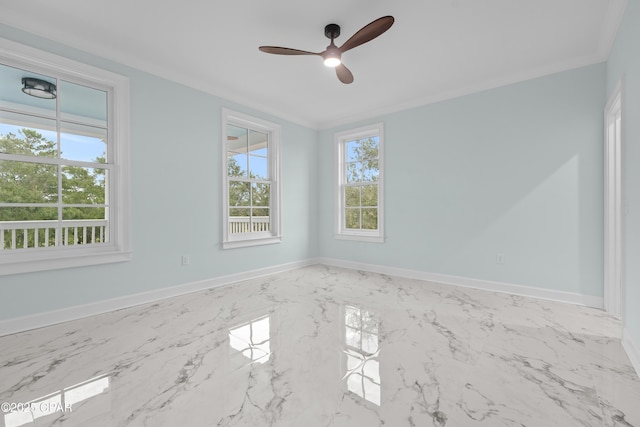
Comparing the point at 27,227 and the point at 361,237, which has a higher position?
the point at 27,227

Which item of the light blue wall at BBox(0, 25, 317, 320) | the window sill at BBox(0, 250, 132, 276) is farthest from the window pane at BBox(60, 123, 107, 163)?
the window sill at BBox(0, 250, 132, 276)

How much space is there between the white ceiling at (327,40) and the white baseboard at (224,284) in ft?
8.12

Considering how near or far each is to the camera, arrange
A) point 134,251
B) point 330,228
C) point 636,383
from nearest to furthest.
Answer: point 636,383 → point 134,251 → point 330,228

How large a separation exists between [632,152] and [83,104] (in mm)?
4897

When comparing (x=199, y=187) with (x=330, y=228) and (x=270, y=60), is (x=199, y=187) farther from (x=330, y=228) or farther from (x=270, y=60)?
(x=330, y=228)

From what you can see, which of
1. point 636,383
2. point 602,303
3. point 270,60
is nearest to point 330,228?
point 270,60

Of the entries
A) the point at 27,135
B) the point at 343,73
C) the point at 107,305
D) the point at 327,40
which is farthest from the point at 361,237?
the point at 27,135

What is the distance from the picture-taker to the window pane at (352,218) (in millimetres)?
5031

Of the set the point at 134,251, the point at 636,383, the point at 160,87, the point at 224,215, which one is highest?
the point at 160,87

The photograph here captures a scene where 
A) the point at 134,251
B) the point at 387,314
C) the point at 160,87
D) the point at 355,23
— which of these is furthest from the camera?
the point at 160,87

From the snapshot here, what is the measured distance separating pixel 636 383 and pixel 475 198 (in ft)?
7.77

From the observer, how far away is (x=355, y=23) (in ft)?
8.21

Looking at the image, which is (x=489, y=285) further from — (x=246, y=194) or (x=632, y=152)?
(x=246, y=194)

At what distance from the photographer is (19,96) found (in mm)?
2666
